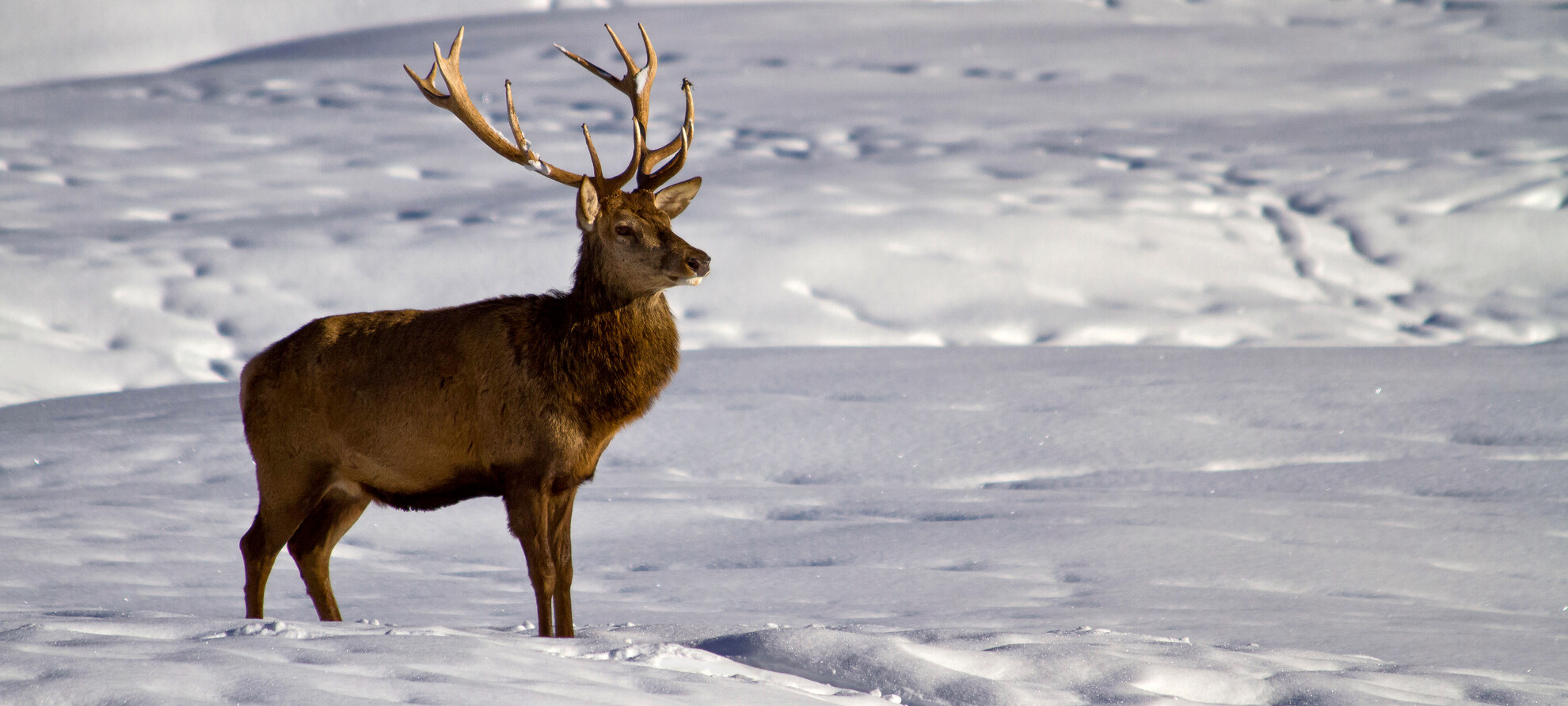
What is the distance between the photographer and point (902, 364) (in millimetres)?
8422

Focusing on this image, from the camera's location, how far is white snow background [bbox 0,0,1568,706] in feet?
11.4

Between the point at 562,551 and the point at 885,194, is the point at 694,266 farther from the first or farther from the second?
the point at 885,194

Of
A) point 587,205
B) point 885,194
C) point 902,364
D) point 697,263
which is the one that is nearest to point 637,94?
point 587,205

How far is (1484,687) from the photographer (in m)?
3.44

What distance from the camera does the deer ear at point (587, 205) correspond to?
3982mm

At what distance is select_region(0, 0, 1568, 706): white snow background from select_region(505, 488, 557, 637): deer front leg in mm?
196

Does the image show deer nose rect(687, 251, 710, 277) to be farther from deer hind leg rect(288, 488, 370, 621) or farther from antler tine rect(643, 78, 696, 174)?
deer hind leg rect(288, 488, 370, 621)

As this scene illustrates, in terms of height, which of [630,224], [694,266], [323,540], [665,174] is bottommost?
[323,540]

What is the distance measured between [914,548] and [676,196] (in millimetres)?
1873

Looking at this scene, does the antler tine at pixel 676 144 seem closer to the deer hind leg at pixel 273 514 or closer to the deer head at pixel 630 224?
the deer head at pixel 630 224

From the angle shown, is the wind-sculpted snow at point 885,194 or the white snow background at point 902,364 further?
the wind-sculpted snow at point 885,194

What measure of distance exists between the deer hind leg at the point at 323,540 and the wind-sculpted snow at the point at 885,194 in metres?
4.80

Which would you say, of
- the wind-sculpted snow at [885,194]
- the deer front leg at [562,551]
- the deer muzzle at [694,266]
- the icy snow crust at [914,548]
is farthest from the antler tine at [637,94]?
the wind-sculpted snow at [885,194]

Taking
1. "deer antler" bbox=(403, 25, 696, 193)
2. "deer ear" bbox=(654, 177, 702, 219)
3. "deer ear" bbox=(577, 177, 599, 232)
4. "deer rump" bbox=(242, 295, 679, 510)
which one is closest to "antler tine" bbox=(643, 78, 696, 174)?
"deer antler" bbox=(403, 25, 696, 193)
